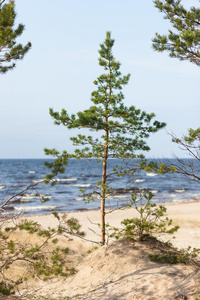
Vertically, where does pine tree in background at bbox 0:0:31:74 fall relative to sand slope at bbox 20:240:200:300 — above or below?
above

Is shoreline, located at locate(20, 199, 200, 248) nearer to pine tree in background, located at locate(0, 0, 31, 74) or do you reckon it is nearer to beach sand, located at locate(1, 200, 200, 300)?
beach sand, located at locate(1, 200, 200, 300)

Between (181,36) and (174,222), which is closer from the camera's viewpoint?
(181,36)

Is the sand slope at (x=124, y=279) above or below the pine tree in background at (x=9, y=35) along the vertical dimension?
below

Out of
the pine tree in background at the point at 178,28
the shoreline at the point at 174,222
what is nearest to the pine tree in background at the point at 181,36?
the pine tree in background at the point at 178,28

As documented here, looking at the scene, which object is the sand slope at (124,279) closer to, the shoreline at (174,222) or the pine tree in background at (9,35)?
the shoreline at (174,222)

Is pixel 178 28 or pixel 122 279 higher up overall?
pixel 178 28

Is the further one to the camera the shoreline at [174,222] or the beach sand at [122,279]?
the shoreline at [174,222]

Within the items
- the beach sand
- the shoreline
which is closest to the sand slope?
the beach sand

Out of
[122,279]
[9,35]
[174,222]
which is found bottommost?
[174,222]

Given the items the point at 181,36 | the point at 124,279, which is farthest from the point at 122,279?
the point at 181,36

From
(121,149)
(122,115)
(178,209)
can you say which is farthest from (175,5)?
(178,209)

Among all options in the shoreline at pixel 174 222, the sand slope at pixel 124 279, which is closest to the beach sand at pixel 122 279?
the sand slope at pixel 124 279

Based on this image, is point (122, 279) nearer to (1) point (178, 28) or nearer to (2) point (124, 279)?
(2) point (124, 279)

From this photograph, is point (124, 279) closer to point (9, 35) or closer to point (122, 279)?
point (122, 279)
